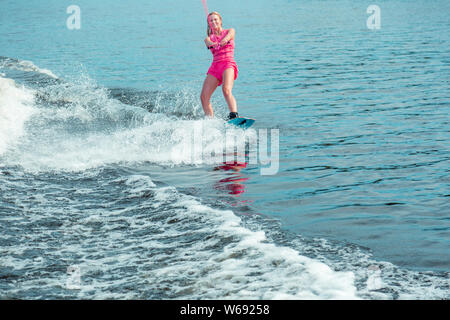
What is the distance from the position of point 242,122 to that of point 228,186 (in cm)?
321

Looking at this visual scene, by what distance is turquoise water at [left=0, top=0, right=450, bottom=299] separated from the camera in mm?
4605

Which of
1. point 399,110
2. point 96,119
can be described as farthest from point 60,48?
point 399,110

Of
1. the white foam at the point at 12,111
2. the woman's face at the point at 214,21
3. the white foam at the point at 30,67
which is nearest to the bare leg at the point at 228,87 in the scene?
the woman's face at the point at 214,21

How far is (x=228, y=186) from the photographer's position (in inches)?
285

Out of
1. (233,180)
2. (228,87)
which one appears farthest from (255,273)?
(228,87)

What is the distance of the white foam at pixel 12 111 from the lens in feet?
32.7

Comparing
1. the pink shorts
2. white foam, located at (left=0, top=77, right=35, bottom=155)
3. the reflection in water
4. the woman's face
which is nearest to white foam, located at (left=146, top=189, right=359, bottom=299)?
the reflection in water

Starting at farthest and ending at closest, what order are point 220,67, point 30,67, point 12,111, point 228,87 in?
point 30,67
point 12,111
point 220,67
point 228,87

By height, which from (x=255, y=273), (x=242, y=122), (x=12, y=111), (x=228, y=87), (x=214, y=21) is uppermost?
(x=214, y=21)

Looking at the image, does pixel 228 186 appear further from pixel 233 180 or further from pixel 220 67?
pixel 220 67

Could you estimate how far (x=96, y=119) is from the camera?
1196 centimetres

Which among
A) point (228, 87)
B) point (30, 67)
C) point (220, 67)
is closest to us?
point (228, 87)

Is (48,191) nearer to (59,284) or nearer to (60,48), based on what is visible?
(59,284)

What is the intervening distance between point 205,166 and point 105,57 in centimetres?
1675
